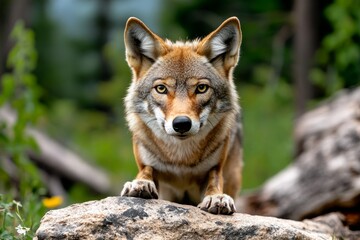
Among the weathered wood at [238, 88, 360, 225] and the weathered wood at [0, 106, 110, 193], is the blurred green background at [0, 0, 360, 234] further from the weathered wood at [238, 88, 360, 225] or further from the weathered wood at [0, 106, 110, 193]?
the weathered wood at [238, 88, 360, 225]

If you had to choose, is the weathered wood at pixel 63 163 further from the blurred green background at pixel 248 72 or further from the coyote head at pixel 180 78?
the coyote head at pixel 180 78

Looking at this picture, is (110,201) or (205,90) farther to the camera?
(205,90)

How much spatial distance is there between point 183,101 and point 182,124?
254mm

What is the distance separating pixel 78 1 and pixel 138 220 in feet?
71.7

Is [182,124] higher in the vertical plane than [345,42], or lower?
lower

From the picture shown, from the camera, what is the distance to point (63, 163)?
12672mm

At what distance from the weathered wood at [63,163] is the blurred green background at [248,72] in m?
0.19

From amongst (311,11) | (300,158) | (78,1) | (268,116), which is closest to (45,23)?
(78,1)

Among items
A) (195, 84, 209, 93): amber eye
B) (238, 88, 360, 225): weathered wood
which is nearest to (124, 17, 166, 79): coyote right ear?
(195, 84, 209, 93): amber eye

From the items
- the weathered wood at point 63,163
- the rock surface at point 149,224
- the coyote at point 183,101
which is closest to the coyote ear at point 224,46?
the coyote at point 183,101

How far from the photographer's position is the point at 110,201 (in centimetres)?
514

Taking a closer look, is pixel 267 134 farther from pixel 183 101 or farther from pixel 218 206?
pixel 218 206

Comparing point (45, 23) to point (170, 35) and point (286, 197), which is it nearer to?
point (170, 35)

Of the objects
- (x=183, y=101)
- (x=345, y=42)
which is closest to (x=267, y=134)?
(x=345, y=42)
